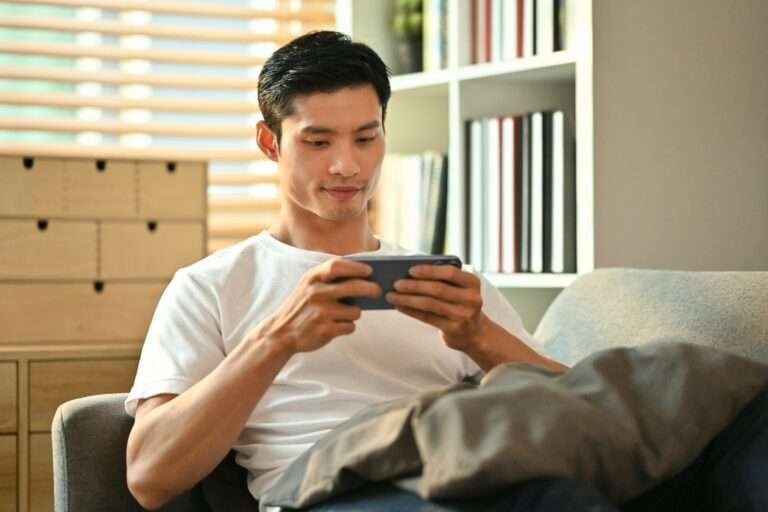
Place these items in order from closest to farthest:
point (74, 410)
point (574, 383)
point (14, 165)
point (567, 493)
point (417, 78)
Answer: point (567, 493), point (574, 383), point (74, 410), point (14, 165), point (417, 78)

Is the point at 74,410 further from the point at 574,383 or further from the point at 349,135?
the point at 574,383

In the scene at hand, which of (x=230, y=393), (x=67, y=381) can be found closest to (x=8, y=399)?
(x=67, y=381)

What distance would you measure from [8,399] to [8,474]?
0.13 meters

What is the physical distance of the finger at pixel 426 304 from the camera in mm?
1464

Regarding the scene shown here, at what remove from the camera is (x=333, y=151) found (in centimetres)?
171

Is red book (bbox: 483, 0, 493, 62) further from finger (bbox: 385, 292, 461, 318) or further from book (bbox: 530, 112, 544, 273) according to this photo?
finger (bbox: 385, 292, 461, 318)

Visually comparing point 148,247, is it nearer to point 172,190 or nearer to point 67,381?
point 172,190

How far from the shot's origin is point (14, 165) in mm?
2426

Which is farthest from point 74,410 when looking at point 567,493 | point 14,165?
point 14,165

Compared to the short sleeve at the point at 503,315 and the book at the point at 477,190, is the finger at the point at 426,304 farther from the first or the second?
the book at the point at 477,190

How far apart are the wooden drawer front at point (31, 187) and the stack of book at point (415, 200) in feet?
2.39

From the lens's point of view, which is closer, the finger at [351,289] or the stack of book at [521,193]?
the finger at [351,289]

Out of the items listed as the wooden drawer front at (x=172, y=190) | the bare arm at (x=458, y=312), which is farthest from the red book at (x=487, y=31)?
the bare arm at (x=458, y=312)

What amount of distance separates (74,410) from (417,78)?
1.31m
